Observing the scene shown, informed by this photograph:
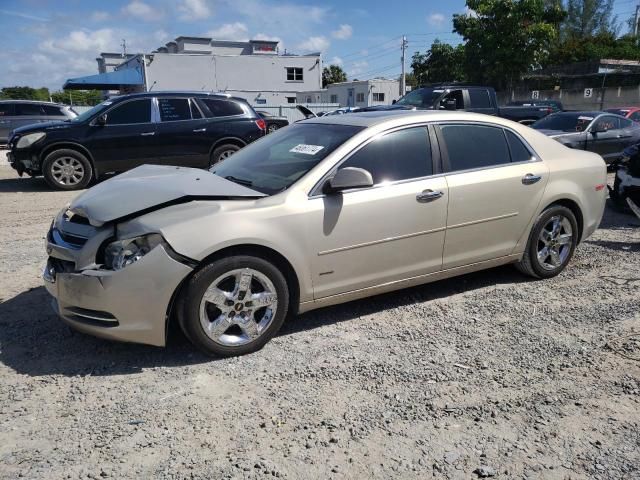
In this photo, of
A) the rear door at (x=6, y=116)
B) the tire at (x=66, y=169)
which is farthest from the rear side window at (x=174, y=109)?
the rear door at (x=6, y=116)

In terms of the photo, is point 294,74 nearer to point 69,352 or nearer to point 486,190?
point 486,190

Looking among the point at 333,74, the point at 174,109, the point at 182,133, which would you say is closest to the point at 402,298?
the point at 182,133

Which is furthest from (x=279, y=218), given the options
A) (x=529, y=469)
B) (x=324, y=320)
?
(x=529, y=469)

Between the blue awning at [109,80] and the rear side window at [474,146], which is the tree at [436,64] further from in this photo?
the rear side window at [474,146]

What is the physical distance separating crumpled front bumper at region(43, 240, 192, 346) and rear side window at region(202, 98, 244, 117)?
7.95m

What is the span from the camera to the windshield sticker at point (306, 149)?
13.3ft

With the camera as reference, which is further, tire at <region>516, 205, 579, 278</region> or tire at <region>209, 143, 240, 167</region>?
tire at <region>209, 143, 240, 167</region>

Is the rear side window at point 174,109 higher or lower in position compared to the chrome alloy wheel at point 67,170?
higher

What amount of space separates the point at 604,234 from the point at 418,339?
166 inches

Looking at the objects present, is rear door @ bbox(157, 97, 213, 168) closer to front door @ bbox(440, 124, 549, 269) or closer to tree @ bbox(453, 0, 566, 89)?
front door @ bbox(440, 124, 549, 269)

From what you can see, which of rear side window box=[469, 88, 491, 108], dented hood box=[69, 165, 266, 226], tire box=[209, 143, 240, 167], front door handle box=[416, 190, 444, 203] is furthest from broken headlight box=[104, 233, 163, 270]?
rear side window box=[469, 88, 491, 108]

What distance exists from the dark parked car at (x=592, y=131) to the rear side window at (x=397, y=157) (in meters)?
7.82

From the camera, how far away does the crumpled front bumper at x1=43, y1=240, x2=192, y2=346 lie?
10.5ft

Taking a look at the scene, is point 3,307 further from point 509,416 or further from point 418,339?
point 509,416
